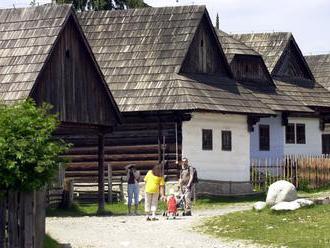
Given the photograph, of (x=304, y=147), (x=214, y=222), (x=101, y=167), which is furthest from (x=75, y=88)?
(x=304, y=147)

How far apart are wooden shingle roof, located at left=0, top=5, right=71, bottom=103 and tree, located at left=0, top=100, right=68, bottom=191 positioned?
400 inches

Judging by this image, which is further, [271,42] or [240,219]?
[271,42]

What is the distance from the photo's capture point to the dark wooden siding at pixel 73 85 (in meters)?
29.7

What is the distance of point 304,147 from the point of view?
49.2m

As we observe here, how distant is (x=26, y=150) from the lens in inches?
701

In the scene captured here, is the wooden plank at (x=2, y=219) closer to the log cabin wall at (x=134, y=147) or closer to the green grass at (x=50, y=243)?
the green grass at (x=50, y=243)

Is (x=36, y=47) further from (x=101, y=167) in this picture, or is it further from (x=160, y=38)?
(x=160, y=38)

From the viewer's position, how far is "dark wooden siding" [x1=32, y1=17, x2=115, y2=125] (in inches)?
1169

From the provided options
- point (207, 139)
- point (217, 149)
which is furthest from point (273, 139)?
point (207, 139)

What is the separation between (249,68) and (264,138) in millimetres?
3058

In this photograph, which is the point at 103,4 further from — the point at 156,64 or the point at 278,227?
the point at 278,227

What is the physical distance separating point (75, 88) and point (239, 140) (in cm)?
1148

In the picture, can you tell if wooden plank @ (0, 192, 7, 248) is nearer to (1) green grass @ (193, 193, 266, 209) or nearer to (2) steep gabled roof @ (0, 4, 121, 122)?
(2) steep gabled roof @ (0, 4, 121, 122)

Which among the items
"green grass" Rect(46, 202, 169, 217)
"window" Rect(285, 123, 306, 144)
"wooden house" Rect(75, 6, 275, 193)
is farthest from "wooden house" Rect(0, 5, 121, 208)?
"window" Rect(285, 123, 306, 144)
